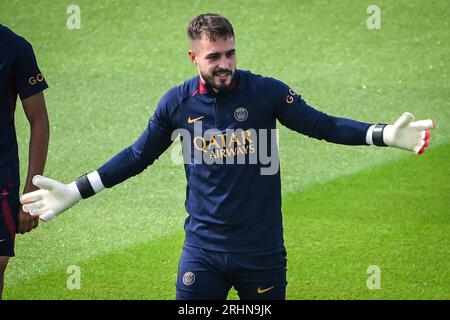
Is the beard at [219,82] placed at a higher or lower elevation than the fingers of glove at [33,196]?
higher

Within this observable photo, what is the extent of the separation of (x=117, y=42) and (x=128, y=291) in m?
5.45

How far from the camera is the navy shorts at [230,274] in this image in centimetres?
535

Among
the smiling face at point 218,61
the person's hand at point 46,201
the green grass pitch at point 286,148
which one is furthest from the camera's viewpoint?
the green grass pitch at point 286,148

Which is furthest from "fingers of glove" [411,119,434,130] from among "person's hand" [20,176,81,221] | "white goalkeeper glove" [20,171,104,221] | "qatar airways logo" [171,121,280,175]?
"person's hand" [20,176,81,221]

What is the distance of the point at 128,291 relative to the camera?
7.64 m

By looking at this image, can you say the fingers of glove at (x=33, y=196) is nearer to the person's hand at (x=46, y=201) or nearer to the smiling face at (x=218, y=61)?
the person's hand at (x=46, y=201)

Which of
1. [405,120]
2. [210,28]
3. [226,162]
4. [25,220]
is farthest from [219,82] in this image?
[25,220]

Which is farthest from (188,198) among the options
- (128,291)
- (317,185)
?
(317,185)

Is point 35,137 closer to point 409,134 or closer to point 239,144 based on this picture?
point 239,144

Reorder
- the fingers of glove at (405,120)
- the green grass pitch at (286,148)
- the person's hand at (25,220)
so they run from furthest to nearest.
→ the green grass pitch at (286,148)
the person's hand at (25,220)
the fingers of glove at (405,120)

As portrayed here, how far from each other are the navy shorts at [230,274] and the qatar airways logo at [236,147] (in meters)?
0.48

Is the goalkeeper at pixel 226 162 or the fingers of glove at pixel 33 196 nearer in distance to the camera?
the goalkeeper at pixel 226 162

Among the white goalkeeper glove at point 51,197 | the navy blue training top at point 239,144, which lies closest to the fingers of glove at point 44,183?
the white goalkeeper glove at point 51,197

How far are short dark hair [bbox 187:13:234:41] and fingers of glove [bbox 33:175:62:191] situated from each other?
3.59 ft
